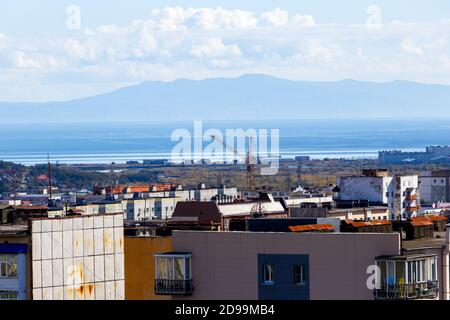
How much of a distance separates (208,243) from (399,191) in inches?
2433

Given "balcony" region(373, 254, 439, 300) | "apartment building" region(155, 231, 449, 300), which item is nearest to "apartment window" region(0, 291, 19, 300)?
"apartment building" region(155, 231, 449, 300)

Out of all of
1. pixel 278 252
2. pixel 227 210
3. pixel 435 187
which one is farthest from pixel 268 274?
→ pixel 435 187

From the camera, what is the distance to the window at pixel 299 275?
24.1 metres

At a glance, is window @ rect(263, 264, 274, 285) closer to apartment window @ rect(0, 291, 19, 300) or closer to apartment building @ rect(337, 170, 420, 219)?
apartment window @ rect(0, 291, 19, 300)

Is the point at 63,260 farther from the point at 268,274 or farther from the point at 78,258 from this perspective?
the point at 268,274

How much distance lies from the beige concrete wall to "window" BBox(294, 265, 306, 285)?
13cm

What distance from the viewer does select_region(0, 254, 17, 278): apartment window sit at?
2466 cm

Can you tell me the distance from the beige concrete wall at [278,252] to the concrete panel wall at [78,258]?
1534 mm

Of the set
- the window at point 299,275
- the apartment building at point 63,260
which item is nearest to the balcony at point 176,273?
the apartment building at point 63,260

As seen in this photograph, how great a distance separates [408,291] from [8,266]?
5.88 metres

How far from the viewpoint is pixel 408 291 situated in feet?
76.0

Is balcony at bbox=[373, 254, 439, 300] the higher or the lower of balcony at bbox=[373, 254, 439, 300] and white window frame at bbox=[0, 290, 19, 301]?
the higher
